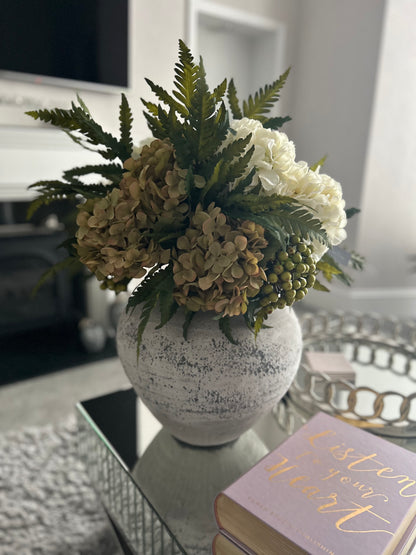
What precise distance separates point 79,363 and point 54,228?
0.70 meters

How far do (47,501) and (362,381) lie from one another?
3.05 ft

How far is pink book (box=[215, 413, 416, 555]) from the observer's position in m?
0.41

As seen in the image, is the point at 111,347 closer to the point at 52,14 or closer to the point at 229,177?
the point at 52,14

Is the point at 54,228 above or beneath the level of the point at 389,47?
beneath

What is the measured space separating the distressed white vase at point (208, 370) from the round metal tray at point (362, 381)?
0.24 metres

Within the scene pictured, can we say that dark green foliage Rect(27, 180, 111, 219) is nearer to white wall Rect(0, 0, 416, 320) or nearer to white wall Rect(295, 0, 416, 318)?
white wall Rect(0, 0, 416, 320)

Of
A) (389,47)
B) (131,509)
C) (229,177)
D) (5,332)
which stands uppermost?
(389,47)

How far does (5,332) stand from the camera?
1.99 meters

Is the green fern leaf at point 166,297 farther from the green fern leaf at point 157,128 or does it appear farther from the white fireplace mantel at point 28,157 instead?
the white fireplace mantel at point 28,157

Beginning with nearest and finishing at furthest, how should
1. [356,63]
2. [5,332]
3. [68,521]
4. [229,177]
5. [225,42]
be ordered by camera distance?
[229,177], [68,521], [5,332], [356,63], [225,42]

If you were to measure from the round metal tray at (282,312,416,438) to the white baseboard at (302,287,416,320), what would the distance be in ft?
5.61

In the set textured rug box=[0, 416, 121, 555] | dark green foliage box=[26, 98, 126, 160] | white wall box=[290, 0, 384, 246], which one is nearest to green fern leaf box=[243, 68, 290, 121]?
dark green foliage box=[26, 98, 126, 160]

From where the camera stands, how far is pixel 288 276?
0.52m

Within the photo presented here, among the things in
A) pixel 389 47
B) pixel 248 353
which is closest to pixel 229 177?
pixel 248 353
